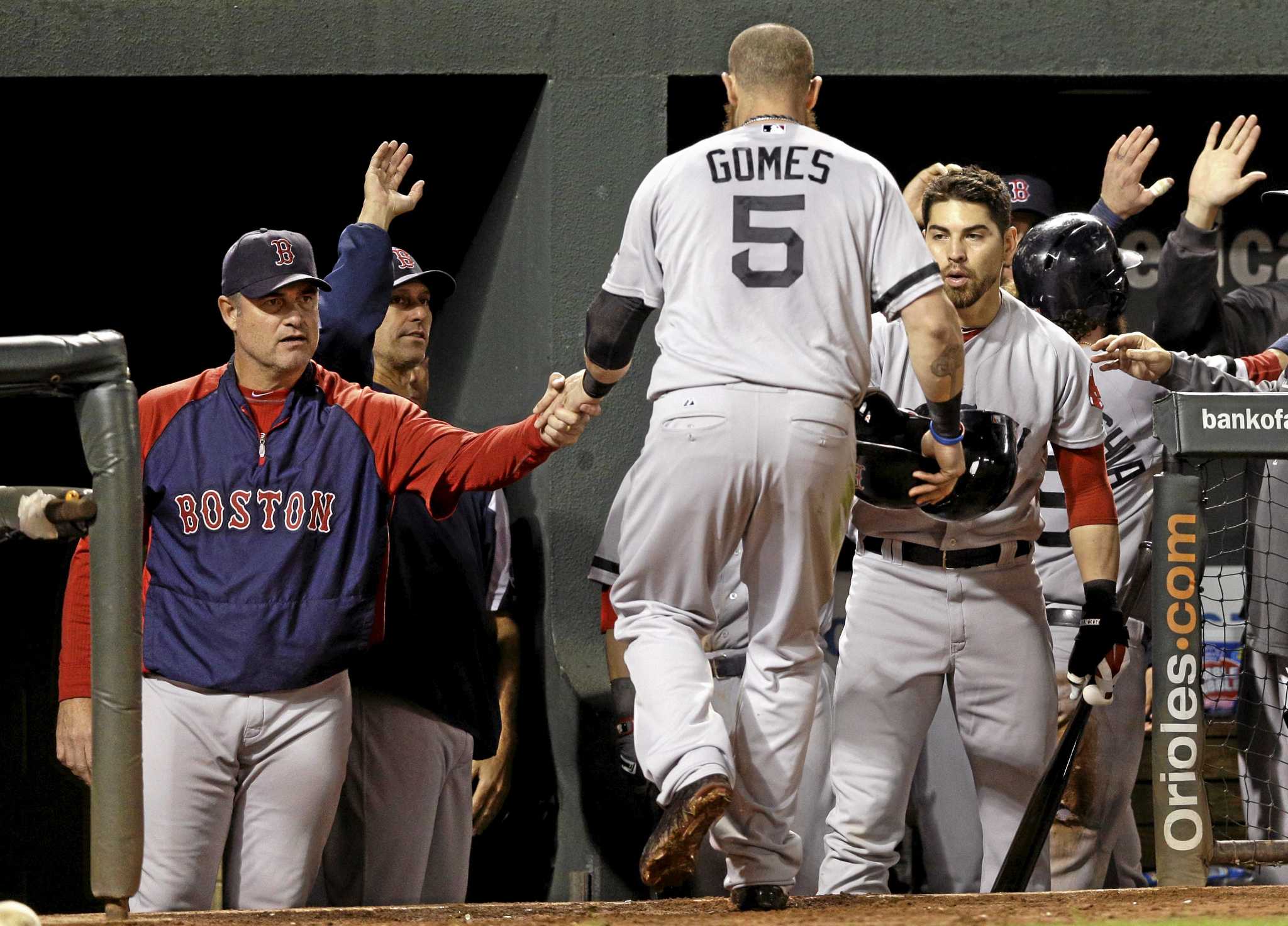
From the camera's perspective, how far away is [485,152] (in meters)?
5.40

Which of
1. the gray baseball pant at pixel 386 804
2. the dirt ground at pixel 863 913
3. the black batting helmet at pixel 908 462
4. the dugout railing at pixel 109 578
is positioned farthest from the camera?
the gray baseball pant at pixel 386 804

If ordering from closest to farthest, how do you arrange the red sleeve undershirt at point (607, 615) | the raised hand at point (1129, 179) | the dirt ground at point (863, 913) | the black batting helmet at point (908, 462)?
the dirt ground at point (863, 913), the black batting helmet at point (908, 462), the red sleeve undershirt at point (607, 615), the raised hand at point (1129, 179)

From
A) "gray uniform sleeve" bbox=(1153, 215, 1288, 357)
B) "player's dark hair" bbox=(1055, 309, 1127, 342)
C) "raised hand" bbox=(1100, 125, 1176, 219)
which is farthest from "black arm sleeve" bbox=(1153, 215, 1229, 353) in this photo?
"player's dark hair" bbox=(1055, 309, 1127, 342)

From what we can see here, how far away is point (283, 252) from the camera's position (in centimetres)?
381

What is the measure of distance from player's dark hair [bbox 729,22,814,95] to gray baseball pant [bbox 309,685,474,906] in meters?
1.85

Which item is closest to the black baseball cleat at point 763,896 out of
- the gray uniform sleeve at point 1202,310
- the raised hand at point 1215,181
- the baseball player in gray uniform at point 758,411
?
the baseball player in gray uniform at point 758,411

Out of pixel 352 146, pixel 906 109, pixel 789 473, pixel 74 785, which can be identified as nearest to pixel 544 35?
pixel 352 146

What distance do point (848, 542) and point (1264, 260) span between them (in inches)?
92.7

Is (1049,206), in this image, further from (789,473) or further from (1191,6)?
(789,473)

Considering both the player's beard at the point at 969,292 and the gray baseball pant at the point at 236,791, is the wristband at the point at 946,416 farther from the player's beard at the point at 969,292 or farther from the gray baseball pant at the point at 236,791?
the gray baseball pant at the point at 236,791

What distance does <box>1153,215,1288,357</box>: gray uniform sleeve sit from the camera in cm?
471

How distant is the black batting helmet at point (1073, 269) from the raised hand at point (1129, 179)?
1.78 ft

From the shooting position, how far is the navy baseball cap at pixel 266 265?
3.76 m

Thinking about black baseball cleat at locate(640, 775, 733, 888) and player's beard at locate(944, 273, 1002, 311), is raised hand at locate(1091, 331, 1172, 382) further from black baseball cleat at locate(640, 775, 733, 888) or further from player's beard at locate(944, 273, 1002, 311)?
black baseball cleat at locate(640, 775, 733, 888)
